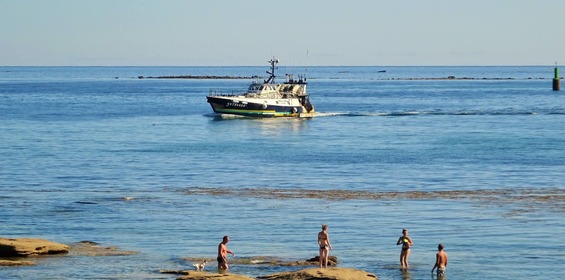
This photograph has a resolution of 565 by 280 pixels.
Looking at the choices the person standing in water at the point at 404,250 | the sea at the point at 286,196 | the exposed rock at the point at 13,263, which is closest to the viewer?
the person standing in water at the point at 404,250

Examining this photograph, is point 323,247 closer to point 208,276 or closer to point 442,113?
point 208,276

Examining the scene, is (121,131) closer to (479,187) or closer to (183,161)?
(183,161)

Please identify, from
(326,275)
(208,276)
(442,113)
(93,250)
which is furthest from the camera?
(442,113)

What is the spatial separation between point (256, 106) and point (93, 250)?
288 ft

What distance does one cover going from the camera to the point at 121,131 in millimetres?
116812

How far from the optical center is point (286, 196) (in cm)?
6025

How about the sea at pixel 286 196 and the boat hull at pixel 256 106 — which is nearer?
the sea at pixel 286 196

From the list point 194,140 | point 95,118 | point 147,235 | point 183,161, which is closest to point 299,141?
point 194,140

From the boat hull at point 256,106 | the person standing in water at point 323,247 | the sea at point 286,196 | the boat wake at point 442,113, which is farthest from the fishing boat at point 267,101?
the person standing in water at point 323,247

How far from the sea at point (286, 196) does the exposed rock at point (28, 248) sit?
550mm

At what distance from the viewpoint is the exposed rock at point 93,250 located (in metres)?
42.0

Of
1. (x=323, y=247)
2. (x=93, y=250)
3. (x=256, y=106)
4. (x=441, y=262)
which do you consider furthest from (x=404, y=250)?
(x=256, y=106)

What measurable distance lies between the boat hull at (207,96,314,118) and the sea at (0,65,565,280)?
291 inches

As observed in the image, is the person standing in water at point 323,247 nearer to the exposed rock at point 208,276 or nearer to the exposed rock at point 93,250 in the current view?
the exposed rock at point 208,276
